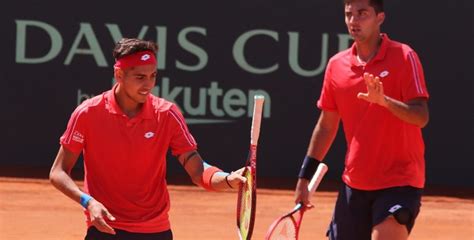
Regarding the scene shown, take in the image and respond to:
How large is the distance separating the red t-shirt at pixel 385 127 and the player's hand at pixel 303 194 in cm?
25

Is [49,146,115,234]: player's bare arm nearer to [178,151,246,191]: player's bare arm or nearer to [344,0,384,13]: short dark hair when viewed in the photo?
[178,151,246,191]: player's bare arm

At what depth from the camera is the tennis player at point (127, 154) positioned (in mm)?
5539

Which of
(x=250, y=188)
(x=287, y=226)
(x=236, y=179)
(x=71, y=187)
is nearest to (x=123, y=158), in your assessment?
(x=71, y=187)

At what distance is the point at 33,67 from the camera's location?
44.2ft

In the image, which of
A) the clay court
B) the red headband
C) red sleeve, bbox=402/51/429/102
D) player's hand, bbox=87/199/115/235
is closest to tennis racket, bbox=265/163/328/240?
red sleeve, bbox=402/51/429/102

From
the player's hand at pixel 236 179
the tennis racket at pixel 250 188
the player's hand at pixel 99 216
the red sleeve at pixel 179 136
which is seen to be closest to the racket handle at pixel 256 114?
the tennis racket at pixel 250 188

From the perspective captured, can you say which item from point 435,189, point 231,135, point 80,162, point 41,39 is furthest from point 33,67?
point 435,189

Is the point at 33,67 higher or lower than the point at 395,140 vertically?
lower

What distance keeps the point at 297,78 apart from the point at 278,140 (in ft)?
2.42

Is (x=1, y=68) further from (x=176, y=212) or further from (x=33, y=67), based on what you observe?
(x=176, y=212)

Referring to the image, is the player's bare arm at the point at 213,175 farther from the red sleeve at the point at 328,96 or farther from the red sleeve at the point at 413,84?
the red sleeve at the point at 413,84

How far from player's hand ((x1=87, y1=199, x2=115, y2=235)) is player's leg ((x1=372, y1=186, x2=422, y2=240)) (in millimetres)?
1362

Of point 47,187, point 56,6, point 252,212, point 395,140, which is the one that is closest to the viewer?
point 252,212

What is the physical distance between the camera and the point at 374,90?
554cm
